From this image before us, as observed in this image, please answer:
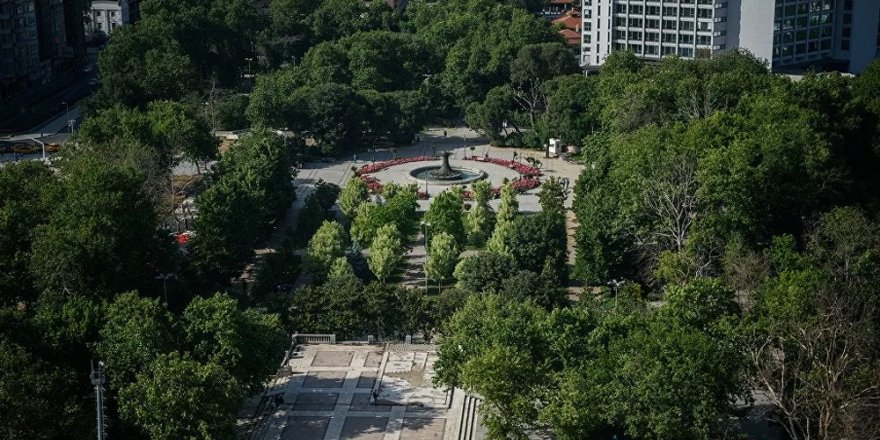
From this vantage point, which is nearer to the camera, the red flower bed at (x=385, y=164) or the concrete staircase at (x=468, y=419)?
the concrete staircase at (x=468, y=419)

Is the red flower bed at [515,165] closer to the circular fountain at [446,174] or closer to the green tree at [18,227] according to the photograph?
the circular fountain at [446,174]

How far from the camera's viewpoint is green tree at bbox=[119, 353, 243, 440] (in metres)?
57.1

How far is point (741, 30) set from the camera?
134 metres

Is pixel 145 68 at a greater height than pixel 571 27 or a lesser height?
lesser

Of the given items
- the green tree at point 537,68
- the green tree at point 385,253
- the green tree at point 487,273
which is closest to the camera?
the green tree at point 487,273

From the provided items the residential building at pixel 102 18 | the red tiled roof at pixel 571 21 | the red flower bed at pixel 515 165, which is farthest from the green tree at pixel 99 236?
the residential building at pixel 102 18

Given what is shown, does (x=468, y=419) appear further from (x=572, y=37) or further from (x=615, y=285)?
(x=572, y=37)

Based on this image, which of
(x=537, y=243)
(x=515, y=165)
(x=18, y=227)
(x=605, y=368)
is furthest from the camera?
(x=515, y=165)

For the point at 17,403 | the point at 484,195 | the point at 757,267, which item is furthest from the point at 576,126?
the point at 17,403

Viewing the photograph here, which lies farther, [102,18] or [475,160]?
[102,18]

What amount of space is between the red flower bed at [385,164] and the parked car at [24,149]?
28.2 meters

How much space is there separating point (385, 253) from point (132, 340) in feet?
85.7

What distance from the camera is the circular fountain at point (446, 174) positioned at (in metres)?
111

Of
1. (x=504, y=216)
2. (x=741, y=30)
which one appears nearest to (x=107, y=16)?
(x=741, y=30)
